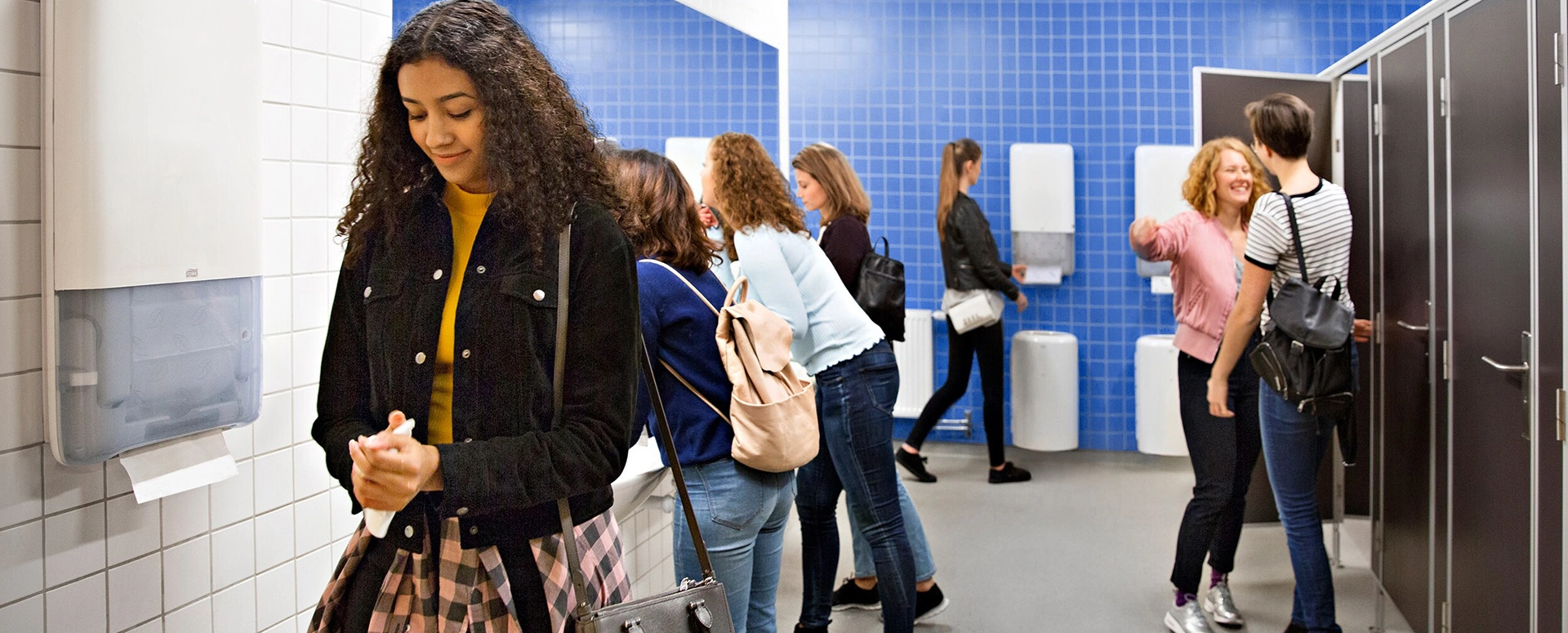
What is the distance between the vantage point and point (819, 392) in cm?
275

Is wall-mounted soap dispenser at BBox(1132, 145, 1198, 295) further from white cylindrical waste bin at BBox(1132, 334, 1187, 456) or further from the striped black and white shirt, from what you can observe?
the striped black and white shirt

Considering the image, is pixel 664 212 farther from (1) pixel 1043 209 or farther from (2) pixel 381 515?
(1) pixel 1043 209

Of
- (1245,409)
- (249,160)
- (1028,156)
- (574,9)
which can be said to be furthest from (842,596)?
(1028,156)

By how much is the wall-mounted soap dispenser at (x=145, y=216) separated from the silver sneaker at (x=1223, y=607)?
288 cm

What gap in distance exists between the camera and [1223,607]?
11.1 ft

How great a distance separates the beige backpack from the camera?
203 cm

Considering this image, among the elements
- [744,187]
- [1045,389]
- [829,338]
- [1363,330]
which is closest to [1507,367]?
[1363,330]

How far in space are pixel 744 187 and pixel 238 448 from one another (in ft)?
4.21

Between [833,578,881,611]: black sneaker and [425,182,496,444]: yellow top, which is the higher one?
[425,182,496,444]: yellow top

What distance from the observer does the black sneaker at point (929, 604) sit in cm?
347

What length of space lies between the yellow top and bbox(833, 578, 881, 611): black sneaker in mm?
2550

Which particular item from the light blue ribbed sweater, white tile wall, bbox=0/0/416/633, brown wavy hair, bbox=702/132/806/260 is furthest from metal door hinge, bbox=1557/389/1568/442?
white tile wall, bbox=0/0/416/633

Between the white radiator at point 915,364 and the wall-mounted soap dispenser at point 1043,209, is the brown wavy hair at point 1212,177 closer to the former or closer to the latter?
the wall-mounted soap dispenser at point 1043,209

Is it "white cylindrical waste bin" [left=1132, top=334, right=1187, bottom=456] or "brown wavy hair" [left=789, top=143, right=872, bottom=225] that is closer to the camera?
"brown wavy hair" [left=789, top=143, right=872, bottom=225]
